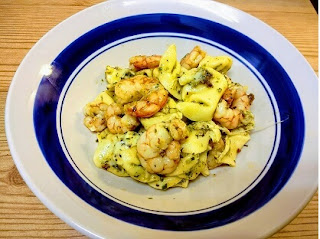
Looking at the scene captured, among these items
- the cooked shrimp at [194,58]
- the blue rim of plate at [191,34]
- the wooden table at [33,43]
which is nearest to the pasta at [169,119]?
the cooked shrimp at [194,58]

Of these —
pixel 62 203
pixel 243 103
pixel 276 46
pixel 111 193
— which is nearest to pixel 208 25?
pixel 276 46

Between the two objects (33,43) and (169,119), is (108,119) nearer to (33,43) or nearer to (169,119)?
(169,119)

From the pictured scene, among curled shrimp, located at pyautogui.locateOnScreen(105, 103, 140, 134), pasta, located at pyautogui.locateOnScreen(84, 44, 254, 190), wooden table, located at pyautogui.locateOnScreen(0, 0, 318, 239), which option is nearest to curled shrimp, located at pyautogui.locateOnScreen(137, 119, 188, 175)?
pasta, located at pyautogui.locateOnScreen(84, 44, 254, 190)

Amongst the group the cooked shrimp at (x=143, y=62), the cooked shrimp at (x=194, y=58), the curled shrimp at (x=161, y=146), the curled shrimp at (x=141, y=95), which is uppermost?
the cooked shrimp at (x=194, y=58)

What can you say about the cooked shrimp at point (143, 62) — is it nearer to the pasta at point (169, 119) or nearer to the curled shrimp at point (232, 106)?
the pasta at point (169, 119)

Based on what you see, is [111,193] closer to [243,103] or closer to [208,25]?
[243,103]

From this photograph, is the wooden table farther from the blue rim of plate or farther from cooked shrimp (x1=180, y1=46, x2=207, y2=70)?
cooked shrimp (x1=180, y1=46, x2=207, y2=70)
